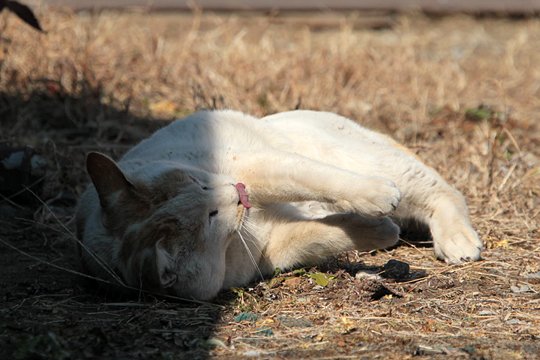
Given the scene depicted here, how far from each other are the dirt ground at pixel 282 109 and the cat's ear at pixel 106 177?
41cm

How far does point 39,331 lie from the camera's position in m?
2.87

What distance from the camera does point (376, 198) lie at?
10.6ft

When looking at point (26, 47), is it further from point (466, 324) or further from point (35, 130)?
point (466, 324)

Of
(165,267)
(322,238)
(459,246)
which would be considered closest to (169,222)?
(165,267)

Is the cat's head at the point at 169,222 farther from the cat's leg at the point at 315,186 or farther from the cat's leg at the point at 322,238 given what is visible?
the cat's leg at the point at 322,238

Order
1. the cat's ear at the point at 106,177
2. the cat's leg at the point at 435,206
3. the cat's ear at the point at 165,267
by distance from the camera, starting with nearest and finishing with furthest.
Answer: the cat's ear at the point at 165,267
the cat's ear at the point at 106,177
the cat's leg at the point at 435,206

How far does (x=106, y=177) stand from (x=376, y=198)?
1.00 m

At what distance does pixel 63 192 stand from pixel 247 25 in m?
4.12

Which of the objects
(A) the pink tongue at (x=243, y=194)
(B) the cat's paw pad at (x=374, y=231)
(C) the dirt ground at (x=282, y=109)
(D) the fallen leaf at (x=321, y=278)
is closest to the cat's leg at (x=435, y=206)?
(C) the dirt ground at (x=282, y=109)

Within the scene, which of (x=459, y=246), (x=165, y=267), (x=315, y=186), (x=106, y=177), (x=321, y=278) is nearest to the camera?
(x=165, y=267)

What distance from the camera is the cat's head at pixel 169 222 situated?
10.1 ft

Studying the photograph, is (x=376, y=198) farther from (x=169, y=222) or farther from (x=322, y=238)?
(x=169, y=222)

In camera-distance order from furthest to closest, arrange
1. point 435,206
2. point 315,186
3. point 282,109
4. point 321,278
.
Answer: point 282,109 < point 435,206 < point 321,278 < point 315,186

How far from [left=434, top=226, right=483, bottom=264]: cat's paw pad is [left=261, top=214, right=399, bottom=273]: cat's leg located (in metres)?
0.39
